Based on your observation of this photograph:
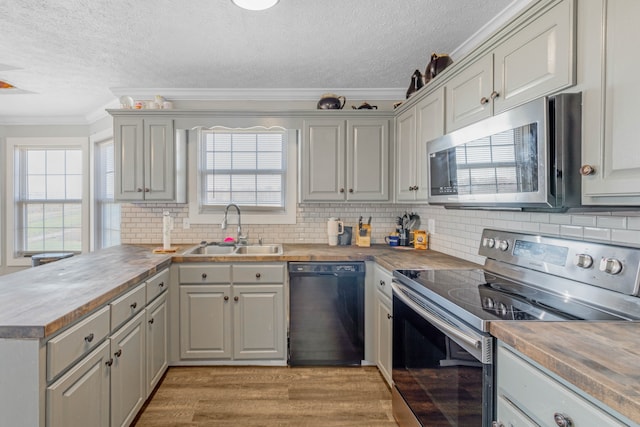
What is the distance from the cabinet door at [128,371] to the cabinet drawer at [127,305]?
0.15ft

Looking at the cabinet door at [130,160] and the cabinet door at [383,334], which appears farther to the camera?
the cabinet door at [130,160]

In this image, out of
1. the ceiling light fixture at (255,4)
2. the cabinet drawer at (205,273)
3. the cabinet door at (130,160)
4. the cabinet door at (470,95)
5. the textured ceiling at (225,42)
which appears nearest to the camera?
the cabinet door at (470,95)

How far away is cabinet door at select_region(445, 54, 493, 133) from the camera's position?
1741mm

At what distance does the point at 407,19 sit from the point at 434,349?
1.88 m

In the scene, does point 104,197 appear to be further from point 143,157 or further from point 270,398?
point 270,398

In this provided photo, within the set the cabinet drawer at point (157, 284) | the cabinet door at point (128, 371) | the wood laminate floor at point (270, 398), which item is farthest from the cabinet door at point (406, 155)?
the cabinet door at point (128, 371)

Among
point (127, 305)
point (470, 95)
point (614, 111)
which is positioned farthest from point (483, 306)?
point (127, 305)

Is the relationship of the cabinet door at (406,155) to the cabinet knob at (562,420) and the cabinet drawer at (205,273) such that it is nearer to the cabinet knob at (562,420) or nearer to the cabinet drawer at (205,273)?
the cabinet drawer at (205,273)

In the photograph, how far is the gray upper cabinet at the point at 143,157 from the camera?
3.15m

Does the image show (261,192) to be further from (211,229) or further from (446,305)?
(446,305)

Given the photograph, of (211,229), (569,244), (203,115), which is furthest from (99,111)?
(569,244)

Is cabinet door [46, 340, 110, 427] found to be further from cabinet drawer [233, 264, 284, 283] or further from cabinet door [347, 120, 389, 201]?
cabinet door [347, 120, 389, 201]

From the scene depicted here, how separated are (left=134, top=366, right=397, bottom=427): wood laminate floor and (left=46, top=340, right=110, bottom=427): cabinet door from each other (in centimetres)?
63

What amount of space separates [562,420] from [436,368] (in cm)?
66
